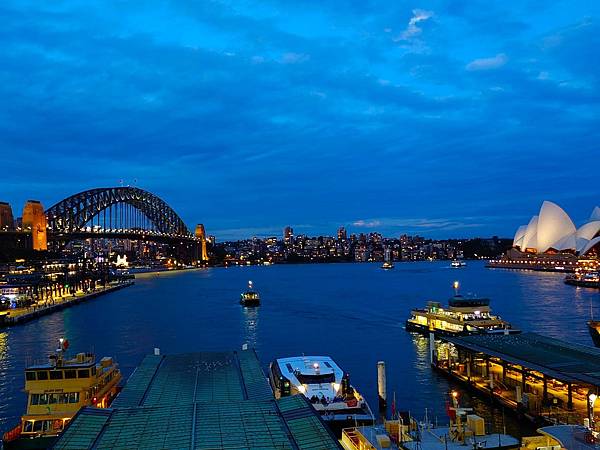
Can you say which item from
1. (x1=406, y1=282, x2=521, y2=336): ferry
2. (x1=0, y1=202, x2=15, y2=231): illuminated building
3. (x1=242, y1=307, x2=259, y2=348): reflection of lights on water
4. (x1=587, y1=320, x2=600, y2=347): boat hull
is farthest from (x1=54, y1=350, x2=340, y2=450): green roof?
(x1=0, y1=202, x2=15, y2=231): illuminated building

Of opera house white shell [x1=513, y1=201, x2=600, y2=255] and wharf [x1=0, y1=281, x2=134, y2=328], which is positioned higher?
opera house white shell [x1=513, y1=201, x2=600, y2=255]

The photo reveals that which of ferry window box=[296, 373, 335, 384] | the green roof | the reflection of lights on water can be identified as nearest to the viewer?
the green roof

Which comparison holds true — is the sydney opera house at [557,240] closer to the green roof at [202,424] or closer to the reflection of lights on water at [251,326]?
the reflection of lights on water at [251,326]

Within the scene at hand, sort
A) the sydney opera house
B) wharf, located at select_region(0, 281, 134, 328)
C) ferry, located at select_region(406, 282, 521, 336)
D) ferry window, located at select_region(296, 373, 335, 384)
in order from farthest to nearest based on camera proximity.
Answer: the sydney opera house < wharf, located at select_region(0, 281, 134, 328) < ferry, located at select_region(406, 282, 521, 336) < ferry window, located at select_region(296, 373, 335, 384)

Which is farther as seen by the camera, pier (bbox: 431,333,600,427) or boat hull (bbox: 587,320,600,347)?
boat hull (bbox: 587,320,600,347)

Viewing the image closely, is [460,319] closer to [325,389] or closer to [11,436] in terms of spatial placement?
[325,389]

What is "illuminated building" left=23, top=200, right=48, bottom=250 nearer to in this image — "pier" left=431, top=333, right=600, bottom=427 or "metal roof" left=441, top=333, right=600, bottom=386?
"pier" left=431, top=333, right=600, bottom=427
